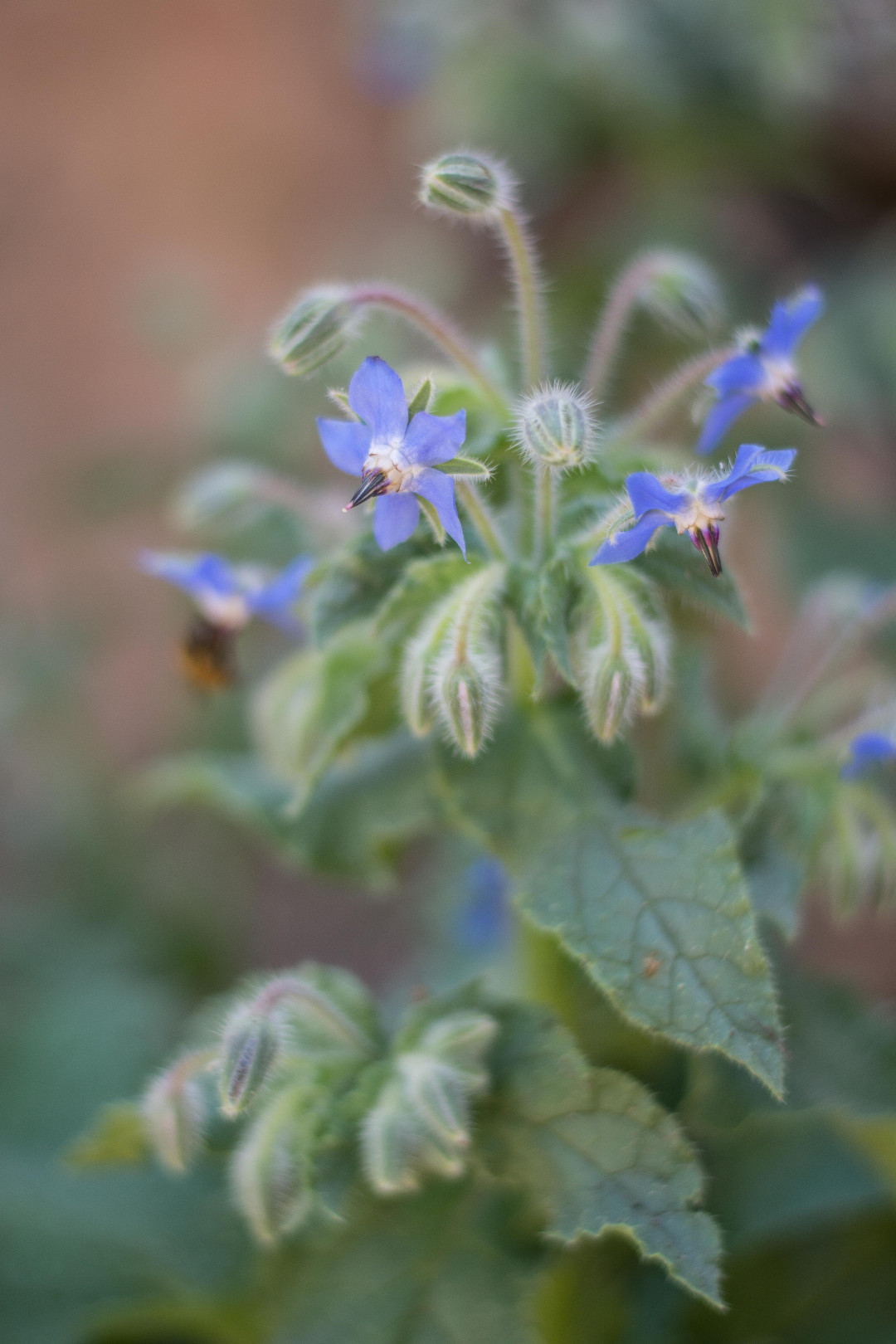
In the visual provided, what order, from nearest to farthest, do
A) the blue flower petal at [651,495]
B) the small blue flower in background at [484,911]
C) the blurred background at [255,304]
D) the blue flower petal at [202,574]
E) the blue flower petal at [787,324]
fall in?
the blue flower petal at [651,495], the blue flower petal at [787,324], the blue flower petal at [202,574], the small blue flower in background at [484,911], the blurred background at [255,304]

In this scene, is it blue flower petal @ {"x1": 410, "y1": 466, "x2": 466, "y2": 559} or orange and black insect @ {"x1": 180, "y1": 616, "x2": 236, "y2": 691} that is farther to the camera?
orange and black insect @ {"x1": 180, "y1": 616, "x2": 236, "y2": 691}

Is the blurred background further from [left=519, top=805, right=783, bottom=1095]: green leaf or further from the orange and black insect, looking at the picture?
[left=519, top=805, right=783, bottom=1095]: green leaf

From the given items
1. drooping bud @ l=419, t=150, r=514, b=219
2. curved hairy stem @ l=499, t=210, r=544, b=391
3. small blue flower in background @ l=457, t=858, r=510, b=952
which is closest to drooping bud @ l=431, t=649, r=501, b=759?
curved hairy stem @ l=499, t=210, r=544, b=391

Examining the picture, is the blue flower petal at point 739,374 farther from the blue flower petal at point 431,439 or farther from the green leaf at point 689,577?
the blue flower petal at point 431,439

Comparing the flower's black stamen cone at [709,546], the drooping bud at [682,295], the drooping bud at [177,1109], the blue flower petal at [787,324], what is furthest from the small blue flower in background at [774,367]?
the drooping bud at [177,1109]

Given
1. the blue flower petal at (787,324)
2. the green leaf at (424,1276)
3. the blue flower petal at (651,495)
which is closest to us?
the blue flower petal at (651,495)

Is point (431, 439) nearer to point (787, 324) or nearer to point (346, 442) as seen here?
point (346, 442)

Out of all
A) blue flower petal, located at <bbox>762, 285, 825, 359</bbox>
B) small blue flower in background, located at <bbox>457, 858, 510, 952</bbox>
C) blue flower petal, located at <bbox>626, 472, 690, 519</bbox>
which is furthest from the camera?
small blue flower in background, located at <bbox>457, 858, 510, 952</bbox>
